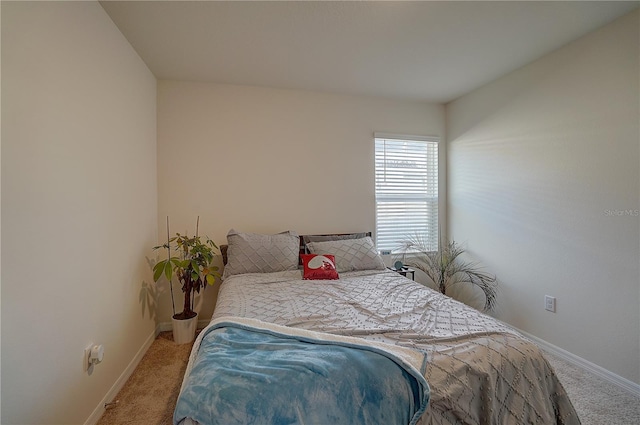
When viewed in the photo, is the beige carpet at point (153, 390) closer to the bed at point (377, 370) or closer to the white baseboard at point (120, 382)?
the white baseboard at point (120, 382)

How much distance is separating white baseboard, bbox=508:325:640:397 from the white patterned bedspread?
1261mm

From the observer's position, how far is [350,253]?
2.74 metres

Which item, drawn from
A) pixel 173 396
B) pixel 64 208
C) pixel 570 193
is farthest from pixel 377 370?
pixel 570 193

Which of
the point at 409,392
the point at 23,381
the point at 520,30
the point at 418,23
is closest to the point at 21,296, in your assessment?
the point at 23,381

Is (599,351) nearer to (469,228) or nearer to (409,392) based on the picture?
(469,228)

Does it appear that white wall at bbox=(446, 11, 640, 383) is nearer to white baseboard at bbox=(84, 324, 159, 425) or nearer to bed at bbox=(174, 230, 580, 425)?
bed at bbox=(174, 230, 580, 425)

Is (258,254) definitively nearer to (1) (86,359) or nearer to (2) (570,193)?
(1) (86,359)

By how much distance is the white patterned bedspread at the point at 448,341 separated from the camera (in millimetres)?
1069

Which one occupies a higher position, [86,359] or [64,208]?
[64,208]

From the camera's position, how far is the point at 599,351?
2.07 m

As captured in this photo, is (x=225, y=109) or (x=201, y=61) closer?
(x=201, y=61)

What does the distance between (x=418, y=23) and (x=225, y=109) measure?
6.40 ft

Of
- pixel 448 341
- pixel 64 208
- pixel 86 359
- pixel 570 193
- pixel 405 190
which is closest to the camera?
pixel 448 341

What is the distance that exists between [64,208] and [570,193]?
342cm
